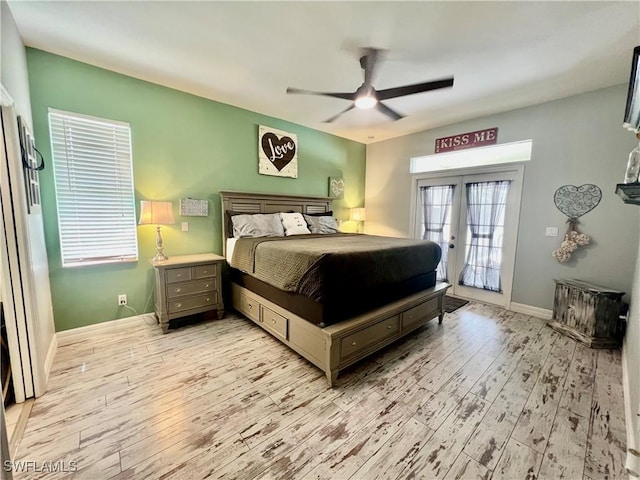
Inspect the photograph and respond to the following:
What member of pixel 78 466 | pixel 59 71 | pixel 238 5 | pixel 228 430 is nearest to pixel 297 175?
pixel 238 5

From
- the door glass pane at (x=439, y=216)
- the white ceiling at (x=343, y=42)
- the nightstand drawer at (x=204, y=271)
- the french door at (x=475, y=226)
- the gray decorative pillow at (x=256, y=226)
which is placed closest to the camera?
the white ceiling at (x=343, y=42)

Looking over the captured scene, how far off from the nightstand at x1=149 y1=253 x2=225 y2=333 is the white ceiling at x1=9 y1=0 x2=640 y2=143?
2088 mm

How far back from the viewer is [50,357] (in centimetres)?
219

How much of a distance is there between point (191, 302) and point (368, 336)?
208cm

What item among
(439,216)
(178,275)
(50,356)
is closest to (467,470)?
(178,275)

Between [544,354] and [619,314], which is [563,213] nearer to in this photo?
[619,314]

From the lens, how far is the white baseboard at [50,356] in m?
1.99

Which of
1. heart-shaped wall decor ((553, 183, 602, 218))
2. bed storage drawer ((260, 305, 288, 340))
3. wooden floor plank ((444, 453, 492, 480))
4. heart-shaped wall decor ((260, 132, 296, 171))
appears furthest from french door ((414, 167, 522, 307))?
bed storage drawer ((260, 305, 288, 340))

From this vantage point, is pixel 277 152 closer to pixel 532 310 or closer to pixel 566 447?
pixel 566 447

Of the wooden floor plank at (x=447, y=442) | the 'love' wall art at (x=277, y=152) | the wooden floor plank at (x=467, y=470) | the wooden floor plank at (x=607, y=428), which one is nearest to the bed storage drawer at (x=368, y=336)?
the wooden floor plank at (x=447, y=442)

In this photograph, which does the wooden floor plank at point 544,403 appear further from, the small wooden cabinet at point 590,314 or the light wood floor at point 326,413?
the small wooden cabinet at point 590,314

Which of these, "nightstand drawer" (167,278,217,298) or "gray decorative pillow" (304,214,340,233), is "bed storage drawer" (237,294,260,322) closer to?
"nightstand drawer" (167,278,217,298)

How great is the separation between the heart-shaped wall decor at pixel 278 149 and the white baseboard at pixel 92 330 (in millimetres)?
2771

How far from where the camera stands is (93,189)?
266cm
